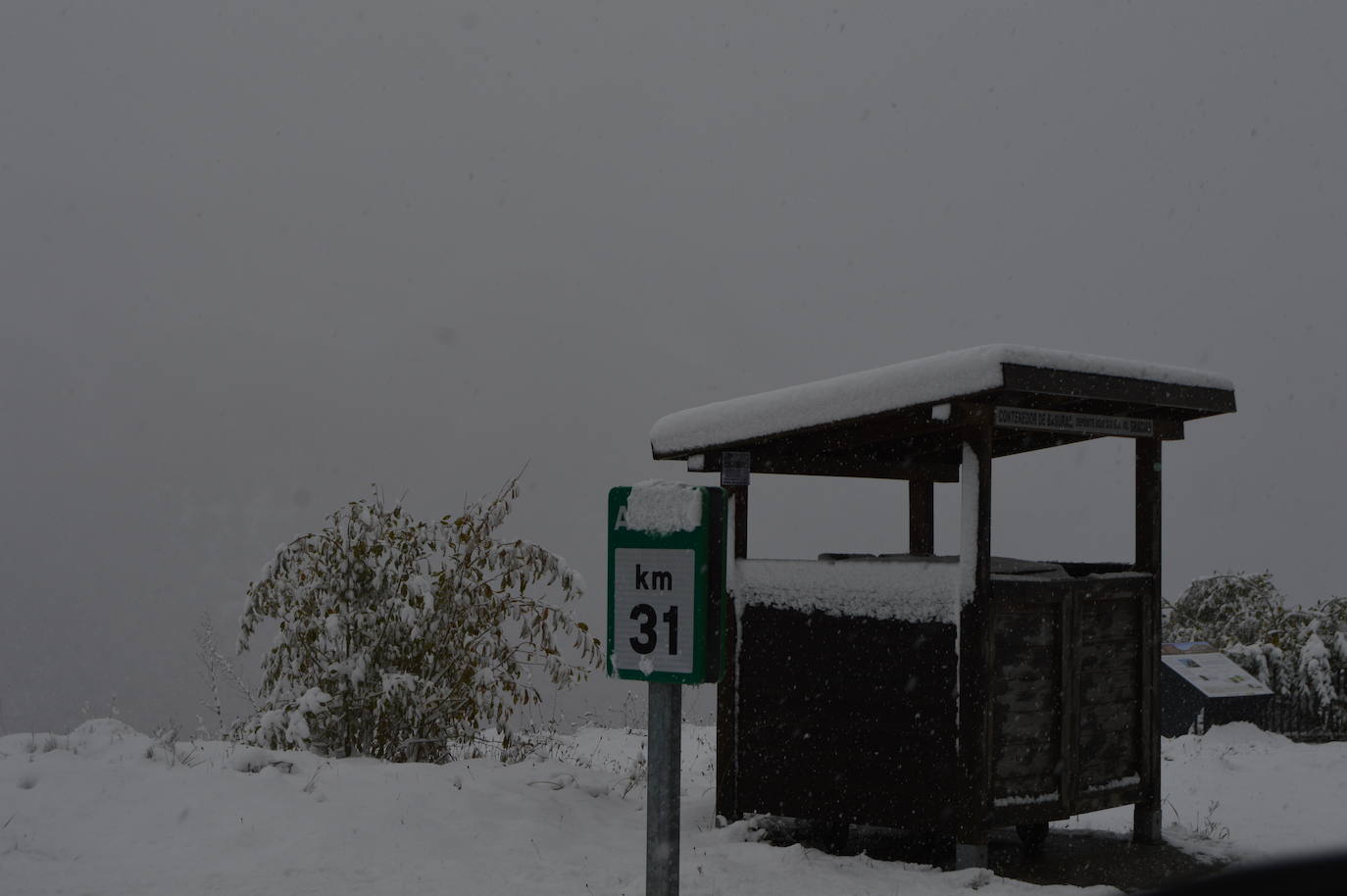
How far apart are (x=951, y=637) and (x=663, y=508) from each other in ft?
13.0

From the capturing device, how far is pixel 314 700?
8758 mm

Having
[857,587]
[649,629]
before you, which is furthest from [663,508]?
[857,587]

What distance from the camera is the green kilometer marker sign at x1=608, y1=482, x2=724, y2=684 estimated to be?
11.2ft

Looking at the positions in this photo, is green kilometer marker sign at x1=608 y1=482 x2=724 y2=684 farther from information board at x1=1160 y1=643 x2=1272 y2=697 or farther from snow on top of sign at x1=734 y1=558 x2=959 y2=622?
information board at x1=1160 y1=643 x2=1272 y2=697

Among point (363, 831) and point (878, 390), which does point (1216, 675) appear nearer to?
point (878, 390)

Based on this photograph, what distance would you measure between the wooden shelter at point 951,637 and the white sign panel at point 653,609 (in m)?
3.73

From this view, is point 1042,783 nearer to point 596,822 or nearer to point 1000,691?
point 1000,691

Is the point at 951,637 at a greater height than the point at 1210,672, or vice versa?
the point at 951,637

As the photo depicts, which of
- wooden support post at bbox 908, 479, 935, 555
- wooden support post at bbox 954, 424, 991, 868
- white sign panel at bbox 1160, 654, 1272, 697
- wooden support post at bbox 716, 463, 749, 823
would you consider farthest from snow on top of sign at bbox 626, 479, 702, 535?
white sign panel at bbox 1160, 654, 1272, 697

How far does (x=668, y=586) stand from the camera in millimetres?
3471

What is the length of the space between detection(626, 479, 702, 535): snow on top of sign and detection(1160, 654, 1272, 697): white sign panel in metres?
12.1

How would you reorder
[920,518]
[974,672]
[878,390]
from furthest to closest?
[920,518] < [878,390] < [974,672]

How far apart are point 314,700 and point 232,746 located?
2.17 feet

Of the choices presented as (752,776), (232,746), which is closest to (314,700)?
(232,746)
